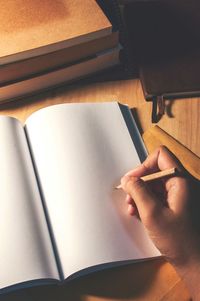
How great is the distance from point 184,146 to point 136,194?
0.19m

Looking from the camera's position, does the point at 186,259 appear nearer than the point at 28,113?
Yes

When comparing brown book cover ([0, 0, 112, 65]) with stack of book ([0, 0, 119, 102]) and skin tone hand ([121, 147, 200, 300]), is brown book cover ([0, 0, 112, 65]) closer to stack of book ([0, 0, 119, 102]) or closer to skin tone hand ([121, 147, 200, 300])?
stack of book ([0, 0, 119, 102])

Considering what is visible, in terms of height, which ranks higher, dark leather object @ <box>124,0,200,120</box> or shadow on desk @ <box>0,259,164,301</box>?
dark leather object @ <box>124,0,200,120</box>

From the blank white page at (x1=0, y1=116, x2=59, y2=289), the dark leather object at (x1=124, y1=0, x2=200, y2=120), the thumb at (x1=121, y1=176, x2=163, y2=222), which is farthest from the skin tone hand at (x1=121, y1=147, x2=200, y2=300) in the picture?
the dark leather object at (x1=124, y1=0, x2=200, y2=120)

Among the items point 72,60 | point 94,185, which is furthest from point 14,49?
point 94,185

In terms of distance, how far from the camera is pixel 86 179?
0.71m

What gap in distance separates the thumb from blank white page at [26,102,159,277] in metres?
0.04

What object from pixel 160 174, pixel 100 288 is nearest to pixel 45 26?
pixel 160 174

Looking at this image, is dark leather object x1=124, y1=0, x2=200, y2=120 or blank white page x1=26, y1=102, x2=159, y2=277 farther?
dark leather object x1=124, y1=0, x2=200, y2=120

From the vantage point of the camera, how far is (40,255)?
2.07 ft

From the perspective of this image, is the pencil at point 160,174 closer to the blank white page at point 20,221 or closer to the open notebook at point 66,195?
the open notebook at point 66,195

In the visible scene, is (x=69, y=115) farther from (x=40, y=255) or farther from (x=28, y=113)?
(x=40, y=255)

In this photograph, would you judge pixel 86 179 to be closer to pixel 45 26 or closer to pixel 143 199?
pixel 143 199

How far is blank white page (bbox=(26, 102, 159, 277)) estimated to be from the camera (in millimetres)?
646
